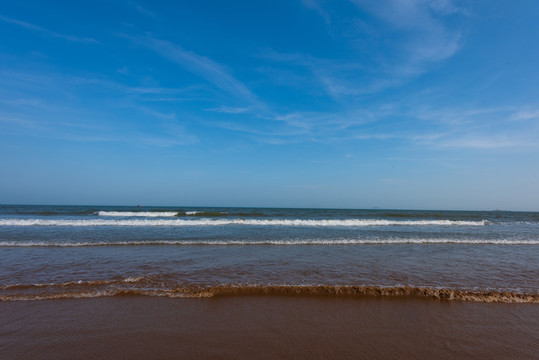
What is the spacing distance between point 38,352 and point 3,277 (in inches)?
190

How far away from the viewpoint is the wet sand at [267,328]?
132 inches

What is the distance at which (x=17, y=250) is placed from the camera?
9.88 metres

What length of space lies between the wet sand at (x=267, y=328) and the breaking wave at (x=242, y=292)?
0.70ft

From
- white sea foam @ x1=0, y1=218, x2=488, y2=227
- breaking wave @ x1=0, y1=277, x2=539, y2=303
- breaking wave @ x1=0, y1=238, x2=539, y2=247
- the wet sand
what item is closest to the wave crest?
breaking wave @ x1=0, y1=277, x2=539, y2=303

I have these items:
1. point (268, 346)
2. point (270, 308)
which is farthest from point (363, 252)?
point (268, 346)

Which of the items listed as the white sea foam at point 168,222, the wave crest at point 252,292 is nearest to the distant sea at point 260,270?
the wave crest at point 252,292

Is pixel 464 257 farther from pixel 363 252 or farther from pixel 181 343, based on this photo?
pixel 181 343

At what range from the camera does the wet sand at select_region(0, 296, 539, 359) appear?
3350 millimetres

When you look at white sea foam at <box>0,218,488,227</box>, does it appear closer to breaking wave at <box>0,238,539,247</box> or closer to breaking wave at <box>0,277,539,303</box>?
breaking wave at <box>0,238,539,247</box>

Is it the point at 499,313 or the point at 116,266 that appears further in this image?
the point at 116,266

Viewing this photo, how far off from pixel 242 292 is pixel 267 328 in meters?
1.59

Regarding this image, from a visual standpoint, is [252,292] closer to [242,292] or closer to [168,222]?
[242,292]

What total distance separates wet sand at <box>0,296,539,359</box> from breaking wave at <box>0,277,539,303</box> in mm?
212

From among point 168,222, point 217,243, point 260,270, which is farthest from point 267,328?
point 168,222
